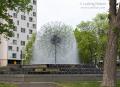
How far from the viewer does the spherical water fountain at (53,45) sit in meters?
46.0

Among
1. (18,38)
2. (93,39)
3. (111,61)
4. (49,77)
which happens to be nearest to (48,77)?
(49,77)

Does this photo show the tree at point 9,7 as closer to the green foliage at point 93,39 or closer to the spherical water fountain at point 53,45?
the spherical water fountain at point 53,45

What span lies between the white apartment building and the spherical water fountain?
187 ft

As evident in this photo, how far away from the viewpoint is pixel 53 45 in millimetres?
45438

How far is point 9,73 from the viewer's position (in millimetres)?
29125

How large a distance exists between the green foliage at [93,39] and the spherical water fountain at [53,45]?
30.7 meters

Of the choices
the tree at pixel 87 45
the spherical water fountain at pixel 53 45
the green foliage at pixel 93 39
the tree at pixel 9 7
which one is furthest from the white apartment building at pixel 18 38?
the tree at pixel 9 7

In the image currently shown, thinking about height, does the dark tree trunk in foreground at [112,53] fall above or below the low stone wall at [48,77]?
above

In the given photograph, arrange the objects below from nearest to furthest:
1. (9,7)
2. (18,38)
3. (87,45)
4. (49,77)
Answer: (9,7) → (49,77) → (87,45) → (18,38)

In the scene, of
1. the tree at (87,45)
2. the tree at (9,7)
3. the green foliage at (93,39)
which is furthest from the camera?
the tree at (87,45)

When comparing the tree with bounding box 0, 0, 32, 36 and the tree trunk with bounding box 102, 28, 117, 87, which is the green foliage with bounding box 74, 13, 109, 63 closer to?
the tree with bounding box 0, 0, 32, 36

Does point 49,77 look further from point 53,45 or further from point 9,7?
point 53,45

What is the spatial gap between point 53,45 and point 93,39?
38.4m

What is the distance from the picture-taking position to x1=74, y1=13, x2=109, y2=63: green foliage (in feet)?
268
